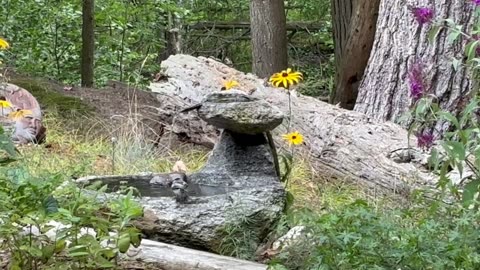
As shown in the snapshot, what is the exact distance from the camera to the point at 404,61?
5414mm

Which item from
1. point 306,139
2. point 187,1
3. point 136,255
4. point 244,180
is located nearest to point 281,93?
point 306,139

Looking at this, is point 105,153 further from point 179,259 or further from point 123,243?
point 123,243

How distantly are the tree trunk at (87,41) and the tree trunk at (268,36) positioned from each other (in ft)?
7.28

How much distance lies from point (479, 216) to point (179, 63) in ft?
11.6

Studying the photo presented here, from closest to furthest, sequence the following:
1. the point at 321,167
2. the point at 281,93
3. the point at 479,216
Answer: the point at 479,216 → the point at 321,167 → the point at 281,93

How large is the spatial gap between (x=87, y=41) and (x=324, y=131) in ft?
16.3

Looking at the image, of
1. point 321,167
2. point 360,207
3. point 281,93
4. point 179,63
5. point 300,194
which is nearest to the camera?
point 360,207

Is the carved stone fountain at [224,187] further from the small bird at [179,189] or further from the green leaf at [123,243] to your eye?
the green leaf at [123,243]

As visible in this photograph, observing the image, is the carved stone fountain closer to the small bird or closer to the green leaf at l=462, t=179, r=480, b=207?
the small bird

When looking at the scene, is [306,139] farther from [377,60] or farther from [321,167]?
[377,60]

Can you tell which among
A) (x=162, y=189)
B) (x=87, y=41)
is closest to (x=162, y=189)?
(x=162, y=189)

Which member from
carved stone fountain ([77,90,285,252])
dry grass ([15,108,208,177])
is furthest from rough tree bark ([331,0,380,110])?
carved stone fountain ([77,90,285,252])

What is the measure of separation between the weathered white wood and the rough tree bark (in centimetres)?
368

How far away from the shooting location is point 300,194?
445 cm
